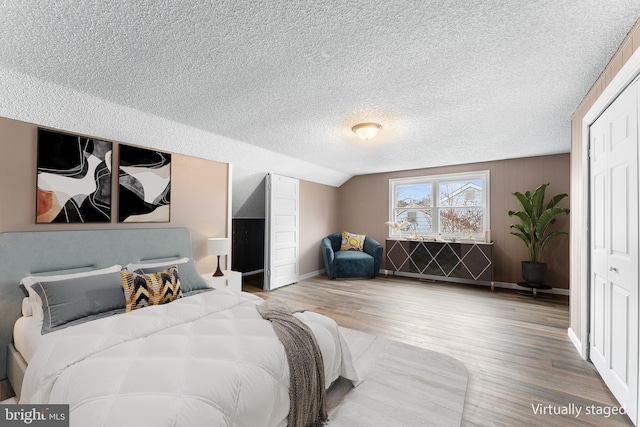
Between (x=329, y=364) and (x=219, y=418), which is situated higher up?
(x=219, y=418)

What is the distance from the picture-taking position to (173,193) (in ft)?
11.4

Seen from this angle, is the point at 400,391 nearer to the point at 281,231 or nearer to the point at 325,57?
the point at 325,57

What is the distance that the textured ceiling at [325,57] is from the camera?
147 centimetres

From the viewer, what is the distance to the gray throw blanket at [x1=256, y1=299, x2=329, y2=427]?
61.9 inches

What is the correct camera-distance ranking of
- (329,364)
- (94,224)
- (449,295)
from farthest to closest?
(449,295)
(94,224)
(329,364)

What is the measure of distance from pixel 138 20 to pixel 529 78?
9.06ft

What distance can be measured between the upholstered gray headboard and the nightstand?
555mm

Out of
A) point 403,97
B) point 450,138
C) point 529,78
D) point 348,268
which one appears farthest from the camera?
point 348,268

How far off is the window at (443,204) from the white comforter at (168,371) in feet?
15.0

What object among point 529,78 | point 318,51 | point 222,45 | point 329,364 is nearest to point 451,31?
point 318,51

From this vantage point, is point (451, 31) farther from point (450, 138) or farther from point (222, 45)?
point (450, 138)

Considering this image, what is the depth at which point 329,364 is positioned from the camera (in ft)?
6.36

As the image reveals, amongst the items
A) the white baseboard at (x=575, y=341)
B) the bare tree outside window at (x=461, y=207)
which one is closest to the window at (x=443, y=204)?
the bare tree outside window at (x=461, y=207)

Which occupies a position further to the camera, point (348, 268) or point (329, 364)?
point (348, 268)
